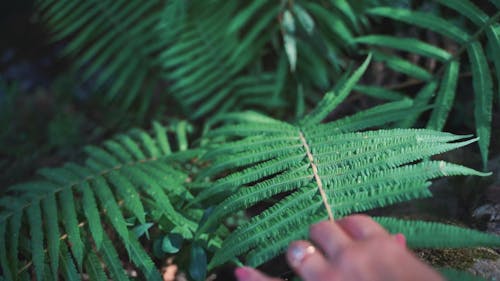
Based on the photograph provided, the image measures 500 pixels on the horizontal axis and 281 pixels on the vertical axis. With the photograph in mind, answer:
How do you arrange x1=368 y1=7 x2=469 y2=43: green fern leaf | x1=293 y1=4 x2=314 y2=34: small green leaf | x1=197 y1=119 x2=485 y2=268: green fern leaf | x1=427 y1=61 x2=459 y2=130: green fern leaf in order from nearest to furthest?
x1=197 y1=119 x2=485 y2=268: green fern leaf, x1=427 y1=61 x2=459 y2=130: green fern leaf, x1=368 y1=7 x2=469 y2=43: green fern leaf, x1=293 y1=4 x2=314 y2=34: small green leaf

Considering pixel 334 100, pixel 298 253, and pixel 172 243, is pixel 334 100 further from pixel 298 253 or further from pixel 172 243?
pixel 298 253

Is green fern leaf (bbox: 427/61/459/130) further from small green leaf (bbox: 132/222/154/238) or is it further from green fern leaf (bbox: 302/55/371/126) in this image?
small green leaf (bbox: 132/222/154/238)

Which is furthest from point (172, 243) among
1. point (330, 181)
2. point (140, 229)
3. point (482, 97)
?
point (482, 97)

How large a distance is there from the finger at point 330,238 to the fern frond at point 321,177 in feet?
0.65

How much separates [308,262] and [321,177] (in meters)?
0.44

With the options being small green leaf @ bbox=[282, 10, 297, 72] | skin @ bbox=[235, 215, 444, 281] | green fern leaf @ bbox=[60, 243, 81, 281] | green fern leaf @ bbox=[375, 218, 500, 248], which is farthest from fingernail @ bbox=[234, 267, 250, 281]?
small green leaf @ bbox=[282, 10, 297, 72]

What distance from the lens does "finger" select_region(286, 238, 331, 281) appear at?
0.80m

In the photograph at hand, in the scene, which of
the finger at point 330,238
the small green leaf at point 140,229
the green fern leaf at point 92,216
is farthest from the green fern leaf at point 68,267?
the finger at point 330,238

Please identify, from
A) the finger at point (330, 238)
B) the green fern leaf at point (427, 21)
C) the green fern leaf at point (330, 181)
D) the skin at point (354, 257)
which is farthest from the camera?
the green fern leaf at point (427, 21)

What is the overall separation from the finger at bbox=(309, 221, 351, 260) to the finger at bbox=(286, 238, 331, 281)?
19 millimetres

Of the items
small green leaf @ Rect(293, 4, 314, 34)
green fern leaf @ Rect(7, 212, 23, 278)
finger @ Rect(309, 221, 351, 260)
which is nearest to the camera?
finger @ Rect(309, 221, 351, 260)

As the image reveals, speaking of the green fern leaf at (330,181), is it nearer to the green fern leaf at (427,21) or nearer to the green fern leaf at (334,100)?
the green fern leaf at (334,100)

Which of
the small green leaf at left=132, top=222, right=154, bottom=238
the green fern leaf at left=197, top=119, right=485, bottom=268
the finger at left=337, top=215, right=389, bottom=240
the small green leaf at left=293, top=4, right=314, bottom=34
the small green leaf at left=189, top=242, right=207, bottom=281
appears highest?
the small green leaf at left=293, top=4, right=314, bottom=34

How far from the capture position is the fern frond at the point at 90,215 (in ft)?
4.79
